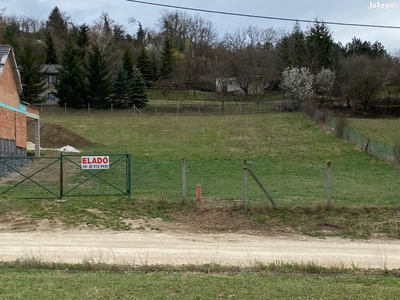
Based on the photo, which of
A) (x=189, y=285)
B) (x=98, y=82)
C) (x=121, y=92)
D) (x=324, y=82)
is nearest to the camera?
(x=189, y=285)

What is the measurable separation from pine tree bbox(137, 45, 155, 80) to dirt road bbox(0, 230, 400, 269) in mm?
73479

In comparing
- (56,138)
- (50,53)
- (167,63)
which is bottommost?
(56,138)

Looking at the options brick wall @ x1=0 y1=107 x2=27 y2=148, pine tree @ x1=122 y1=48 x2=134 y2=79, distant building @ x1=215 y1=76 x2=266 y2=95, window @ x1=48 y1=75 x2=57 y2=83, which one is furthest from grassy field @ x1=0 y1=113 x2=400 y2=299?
window @ x1=48 y1=75 x2=57 y2=83

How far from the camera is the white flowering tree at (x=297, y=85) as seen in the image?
66.8m

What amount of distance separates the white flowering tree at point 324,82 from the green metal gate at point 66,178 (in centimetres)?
4920

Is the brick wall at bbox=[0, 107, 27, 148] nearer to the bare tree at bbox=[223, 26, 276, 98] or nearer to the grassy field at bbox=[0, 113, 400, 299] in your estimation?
the grassy field at bbox=[0, 113, 400, 299]

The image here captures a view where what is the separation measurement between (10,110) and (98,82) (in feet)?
142

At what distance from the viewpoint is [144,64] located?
8394 cm

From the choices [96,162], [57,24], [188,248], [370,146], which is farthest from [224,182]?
[57,24]

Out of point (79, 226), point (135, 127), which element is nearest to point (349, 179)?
point (79, 226)

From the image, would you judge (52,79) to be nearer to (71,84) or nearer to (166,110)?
(71,84)

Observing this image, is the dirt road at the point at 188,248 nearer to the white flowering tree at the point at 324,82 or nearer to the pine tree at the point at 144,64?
the white flowering tree at the point at 324,82

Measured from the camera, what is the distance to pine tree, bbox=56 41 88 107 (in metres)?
66.8

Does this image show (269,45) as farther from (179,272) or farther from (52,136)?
(179,272)
